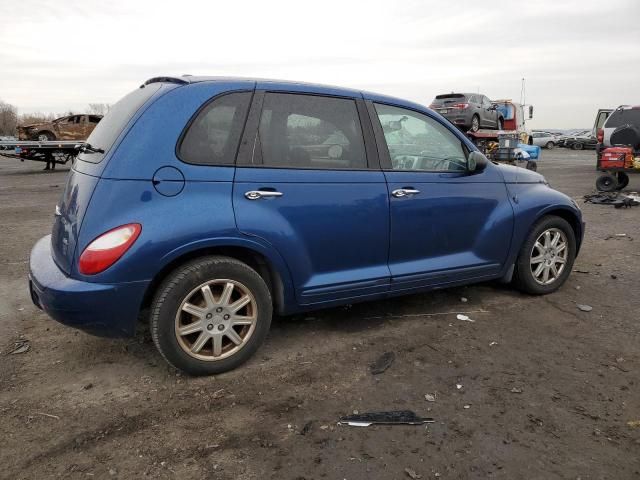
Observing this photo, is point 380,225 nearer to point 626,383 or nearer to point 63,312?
point 626,383

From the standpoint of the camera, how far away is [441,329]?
12.6 ft

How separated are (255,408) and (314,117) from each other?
1.90 metres

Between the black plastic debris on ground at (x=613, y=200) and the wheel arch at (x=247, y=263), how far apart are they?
8.81 metres

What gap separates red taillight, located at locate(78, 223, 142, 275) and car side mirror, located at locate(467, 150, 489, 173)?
2565 mm

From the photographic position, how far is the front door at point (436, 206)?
3.63 meters

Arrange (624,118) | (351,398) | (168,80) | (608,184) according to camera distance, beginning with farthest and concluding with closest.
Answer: (624,118) → (608,184) → (168,80) → (351,398)

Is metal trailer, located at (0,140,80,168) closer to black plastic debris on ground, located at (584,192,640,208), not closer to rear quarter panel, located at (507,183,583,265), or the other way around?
black plastic debris on ground, located at (584,192,640,208)

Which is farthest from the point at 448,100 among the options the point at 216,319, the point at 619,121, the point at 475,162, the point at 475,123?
the point at 216,319

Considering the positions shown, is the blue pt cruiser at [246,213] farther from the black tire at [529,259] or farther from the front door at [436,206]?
the black tire at [529,259]

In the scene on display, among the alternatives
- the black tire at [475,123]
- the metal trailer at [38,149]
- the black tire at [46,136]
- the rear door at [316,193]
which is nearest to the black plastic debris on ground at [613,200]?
the rear door at [316,193]

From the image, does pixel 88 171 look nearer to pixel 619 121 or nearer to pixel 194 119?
pixel 194 119

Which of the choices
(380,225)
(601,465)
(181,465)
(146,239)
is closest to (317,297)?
(380,225)

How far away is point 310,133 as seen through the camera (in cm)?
337

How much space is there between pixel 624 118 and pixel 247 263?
1371 centimetres
